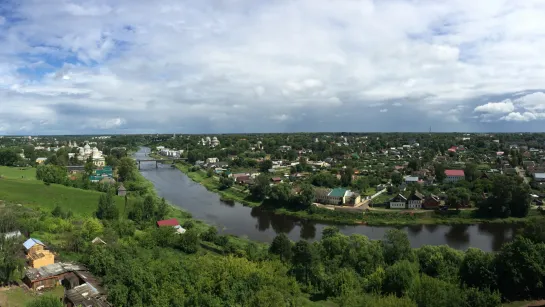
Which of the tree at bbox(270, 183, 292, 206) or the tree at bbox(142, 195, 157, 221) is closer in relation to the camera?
the tree at bbox(142, 195, 157, 221)

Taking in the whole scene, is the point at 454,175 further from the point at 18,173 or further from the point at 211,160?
the point at 18,173

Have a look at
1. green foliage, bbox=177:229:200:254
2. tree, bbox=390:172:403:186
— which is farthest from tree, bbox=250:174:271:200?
green foliage, bbox=177:229:200:254

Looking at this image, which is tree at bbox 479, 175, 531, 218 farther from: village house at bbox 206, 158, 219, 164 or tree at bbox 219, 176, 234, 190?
village house at bbox 206, 158, 219, 164

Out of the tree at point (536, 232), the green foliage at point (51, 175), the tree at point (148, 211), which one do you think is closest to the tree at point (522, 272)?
the tree at point (536, 232)

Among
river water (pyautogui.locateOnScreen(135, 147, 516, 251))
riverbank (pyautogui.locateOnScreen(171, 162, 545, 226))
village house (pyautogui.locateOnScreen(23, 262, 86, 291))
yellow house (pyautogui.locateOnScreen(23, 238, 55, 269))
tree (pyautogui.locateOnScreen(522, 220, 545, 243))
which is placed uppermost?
tree (pyautogui.locateOnScreen(522, 220, 545, 243))

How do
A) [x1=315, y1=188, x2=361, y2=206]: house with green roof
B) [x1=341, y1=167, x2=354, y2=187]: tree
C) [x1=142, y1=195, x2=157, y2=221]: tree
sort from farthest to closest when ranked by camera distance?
[x1=341, y1=167, x2=354, y2=187]: tree < [x1=315, y1=188, x2=361, y2=206]: house with green roof < [x1=142, y1=195, x2=157, y2=221]: tree

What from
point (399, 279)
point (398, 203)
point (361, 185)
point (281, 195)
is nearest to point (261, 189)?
point (281, 195)
